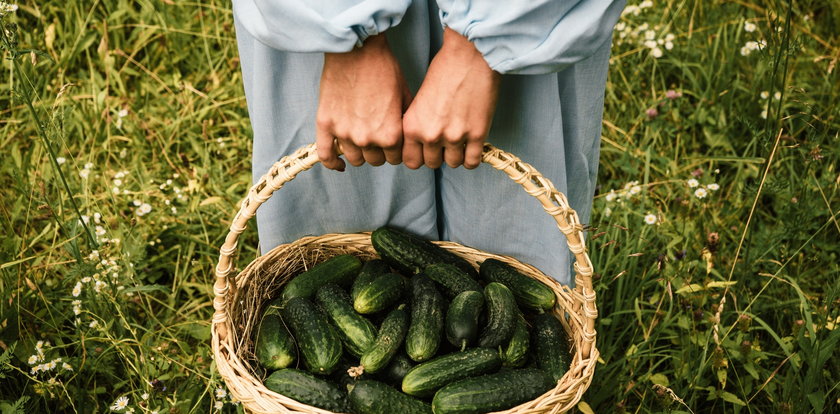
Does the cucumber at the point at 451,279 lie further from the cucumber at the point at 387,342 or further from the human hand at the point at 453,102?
the human hand at the point at 453,102

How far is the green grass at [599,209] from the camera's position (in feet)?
6.78

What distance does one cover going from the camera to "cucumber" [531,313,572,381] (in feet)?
5.96

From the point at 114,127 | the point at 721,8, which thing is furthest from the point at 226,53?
the point at 721,8

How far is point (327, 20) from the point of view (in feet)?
4.66

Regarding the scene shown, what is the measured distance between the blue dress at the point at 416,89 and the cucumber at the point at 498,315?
0.23 meters

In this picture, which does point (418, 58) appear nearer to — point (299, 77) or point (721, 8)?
point (299, 77)

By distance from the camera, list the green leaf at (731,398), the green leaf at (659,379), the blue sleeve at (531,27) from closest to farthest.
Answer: the blue sleeve at (531,27) < the green leaf at (731,398) < the green leaf at (659,379)

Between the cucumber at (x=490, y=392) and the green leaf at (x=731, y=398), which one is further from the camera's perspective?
the green leaf at (x=731, y=398)

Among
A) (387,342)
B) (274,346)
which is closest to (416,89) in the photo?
(387,342)

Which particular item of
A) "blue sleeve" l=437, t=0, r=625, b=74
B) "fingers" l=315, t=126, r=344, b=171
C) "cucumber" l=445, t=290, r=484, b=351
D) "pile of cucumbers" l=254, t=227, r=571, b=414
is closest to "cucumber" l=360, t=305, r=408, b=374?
"pile of cucumbers" l=254, t=227, r=571, b=414

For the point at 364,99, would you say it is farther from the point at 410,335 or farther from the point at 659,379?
the point at 659,379

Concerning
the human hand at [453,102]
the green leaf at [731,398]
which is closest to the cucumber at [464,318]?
the human hand at [453,102]

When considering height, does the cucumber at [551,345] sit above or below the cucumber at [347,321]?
below

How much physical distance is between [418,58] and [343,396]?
0.87 meters
